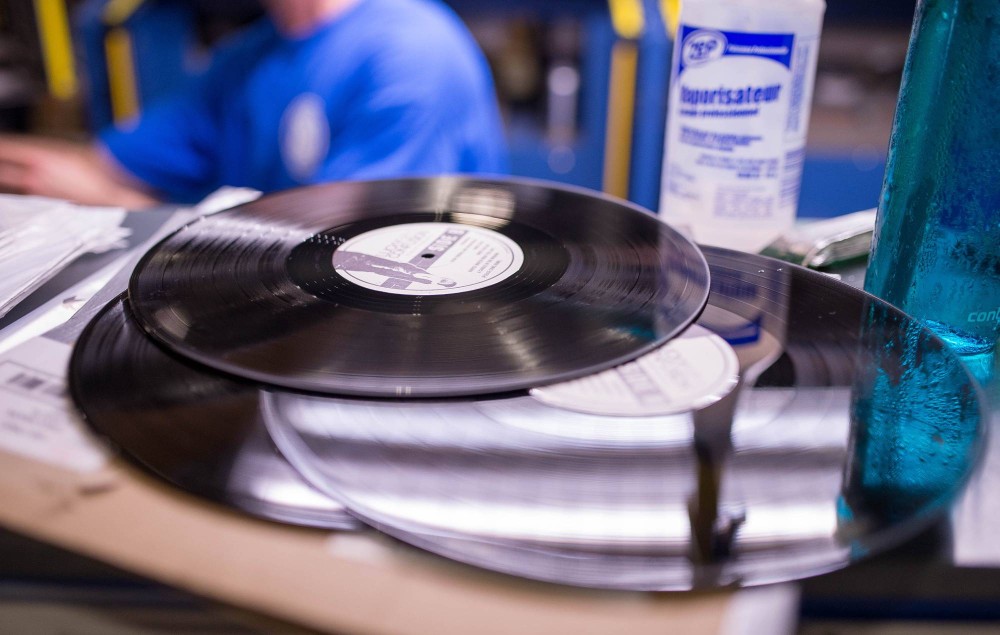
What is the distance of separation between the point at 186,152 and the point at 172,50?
92cm

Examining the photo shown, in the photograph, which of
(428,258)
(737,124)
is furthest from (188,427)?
(737,124)

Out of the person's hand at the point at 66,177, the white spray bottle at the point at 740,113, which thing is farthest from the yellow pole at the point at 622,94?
the white spray bottle at the point at 740,113

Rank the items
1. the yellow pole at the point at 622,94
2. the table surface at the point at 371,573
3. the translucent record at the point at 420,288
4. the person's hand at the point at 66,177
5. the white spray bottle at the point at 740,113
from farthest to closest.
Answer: the yellow pole at the point at 622,94 < the person's hand at the point at 66,177 < the white spray bottle at the point at 740,113 < the translucent record at the point at 420,288 < the table surface at the point at 371,573

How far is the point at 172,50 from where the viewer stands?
224 centimetres

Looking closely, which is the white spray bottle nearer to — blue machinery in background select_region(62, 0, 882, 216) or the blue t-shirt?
the blue t-shirt

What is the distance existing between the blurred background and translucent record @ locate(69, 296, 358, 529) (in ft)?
5.53

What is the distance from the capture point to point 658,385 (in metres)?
0.39

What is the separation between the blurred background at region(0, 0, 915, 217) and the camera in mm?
1924

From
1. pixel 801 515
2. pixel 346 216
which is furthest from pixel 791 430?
pixel 346 216

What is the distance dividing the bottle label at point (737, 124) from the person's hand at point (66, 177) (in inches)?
37.9

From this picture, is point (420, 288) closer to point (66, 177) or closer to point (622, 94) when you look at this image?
point (66, 177)

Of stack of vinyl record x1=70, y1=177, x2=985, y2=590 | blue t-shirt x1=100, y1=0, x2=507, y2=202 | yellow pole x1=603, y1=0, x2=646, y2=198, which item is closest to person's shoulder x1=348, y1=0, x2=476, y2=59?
blue t-shirt x1=100, y1=0, x2=507, y2=202

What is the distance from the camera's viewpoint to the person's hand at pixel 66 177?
4.25 feet

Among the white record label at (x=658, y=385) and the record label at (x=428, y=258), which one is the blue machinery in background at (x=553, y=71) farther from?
the white record label at (x=658, y=385)
